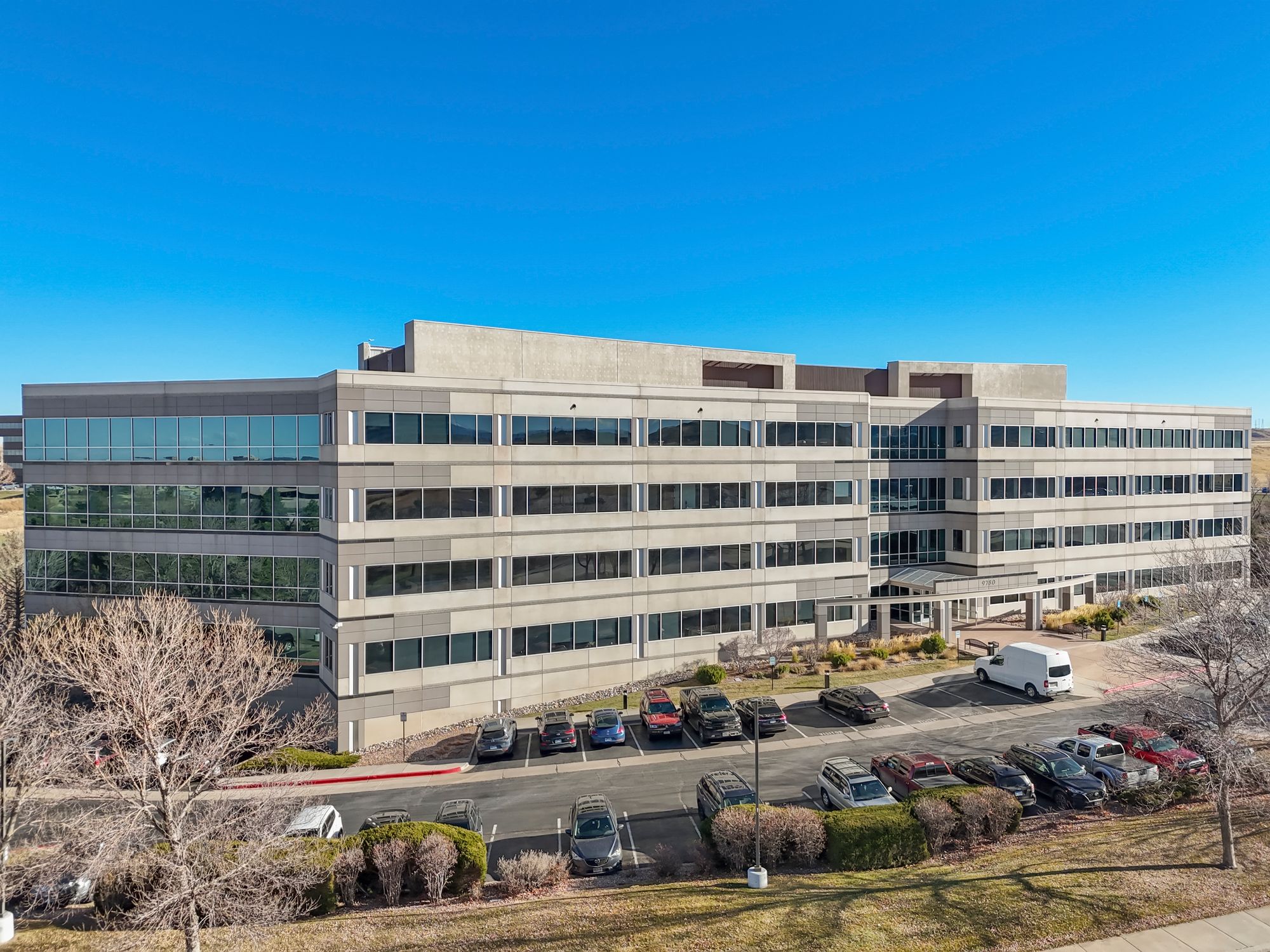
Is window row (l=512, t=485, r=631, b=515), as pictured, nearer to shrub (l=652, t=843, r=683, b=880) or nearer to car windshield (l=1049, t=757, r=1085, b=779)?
shrub (l=652, t=843, r=683, b=880)

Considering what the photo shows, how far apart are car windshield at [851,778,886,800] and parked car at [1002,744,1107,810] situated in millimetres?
6344

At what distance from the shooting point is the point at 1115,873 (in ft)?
58.6

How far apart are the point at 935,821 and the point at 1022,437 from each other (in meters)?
41.2

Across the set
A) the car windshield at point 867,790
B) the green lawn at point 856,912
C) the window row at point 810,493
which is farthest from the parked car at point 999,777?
the window row at point 810,493

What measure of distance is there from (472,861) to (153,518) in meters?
30.5

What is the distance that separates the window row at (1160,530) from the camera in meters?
58.0

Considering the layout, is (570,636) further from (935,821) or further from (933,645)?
(933,645)

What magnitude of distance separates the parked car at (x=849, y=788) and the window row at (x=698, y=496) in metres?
19.5

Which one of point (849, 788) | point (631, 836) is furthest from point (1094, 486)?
point (631, 836)

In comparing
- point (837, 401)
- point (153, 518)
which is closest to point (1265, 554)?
point (837, 401)

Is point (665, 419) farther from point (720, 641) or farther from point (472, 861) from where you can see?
point (472, 861)

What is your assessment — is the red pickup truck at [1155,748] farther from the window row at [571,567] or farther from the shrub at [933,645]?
the window row at [571,567]

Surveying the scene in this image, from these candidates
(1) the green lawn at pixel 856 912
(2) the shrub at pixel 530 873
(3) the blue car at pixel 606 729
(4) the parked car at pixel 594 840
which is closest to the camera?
(1) the green lawn at pixel 856 912

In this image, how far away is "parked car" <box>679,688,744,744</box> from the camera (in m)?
31.9
